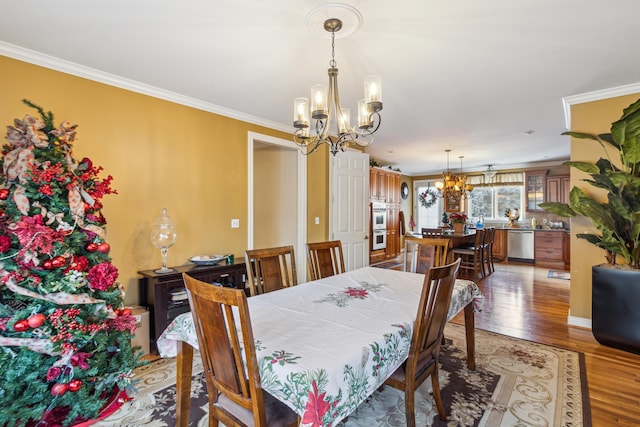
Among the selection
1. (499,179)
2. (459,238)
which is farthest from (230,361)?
(499,179)

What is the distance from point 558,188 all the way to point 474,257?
325cm

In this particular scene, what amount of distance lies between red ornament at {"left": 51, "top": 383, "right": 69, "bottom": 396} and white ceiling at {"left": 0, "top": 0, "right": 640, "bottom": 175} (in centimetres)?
201

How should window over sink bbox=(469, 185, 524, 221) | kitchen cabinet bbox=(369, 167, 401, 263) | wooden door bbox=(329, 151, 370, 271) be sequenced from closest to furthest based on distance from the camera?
wooden door bbox=(329, 151, 370, 271) < kitchen cabinet bbox=(369, 167, 401, 263) < window over sink bbox=(469, 185, 524, 221)

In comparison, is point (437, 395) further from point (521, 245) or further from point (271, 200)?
point (521, 245)

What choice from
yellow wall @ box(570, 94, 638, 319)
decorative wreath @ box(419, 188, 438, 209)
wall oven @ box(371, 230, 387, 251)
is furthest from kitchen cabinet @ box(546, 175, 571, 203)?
yellow wall @ box(570, 94, 638, 319)

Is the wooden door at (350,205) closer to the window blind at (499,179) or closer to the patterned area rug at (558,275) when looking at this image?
the patterned area rug at (558,275)

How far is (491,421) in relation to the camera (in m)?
1.85

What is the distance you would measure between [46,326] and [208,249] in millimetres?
2142

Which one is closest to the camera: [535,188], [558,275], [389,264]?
[558,275]

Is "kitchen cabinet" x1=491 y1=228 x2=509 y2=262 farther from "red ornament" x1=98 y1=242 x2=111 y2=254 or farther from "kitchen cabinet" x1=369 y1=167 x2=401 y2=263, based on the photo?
"red ornament" x1=98 y1=242 x2=111 y2=254

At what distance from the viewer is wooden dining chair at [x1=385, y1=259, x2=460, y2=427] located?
149 cm

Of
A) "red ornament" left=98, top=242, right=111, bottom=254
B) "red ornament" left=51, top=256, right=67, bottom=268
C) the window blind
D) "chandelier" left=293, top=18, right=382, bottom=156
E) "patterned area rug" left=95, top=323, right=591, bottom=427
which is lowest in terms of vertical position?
"patterned area rug" left=95, top=323, right=591, bottom=427

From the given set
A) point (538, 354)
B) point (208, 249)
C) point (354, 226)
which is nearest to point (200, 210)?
point (208, 249)

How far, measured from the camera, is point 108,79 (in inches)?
107
